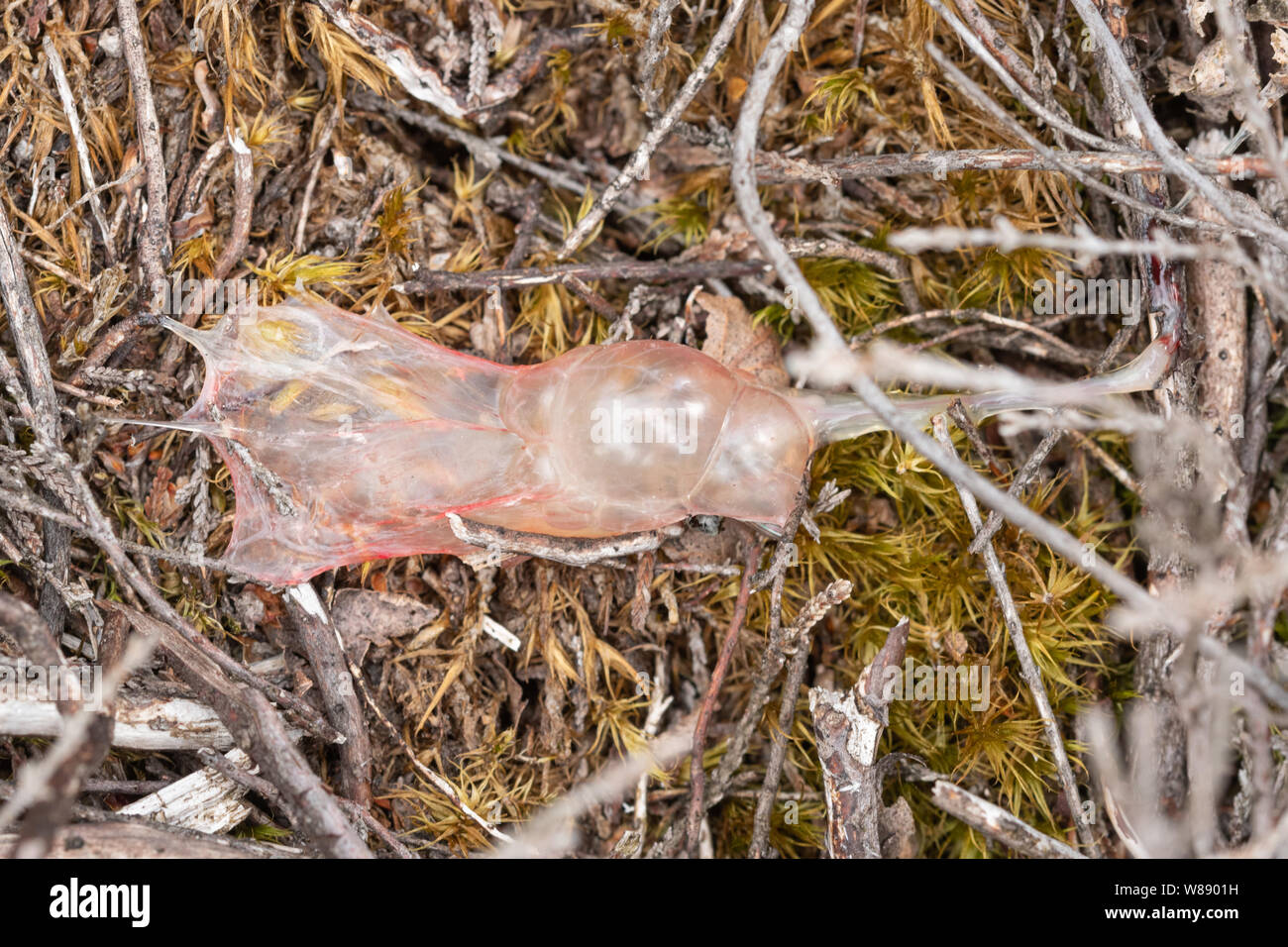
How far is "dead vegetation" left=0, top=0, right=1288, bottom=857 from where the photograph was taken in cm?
283

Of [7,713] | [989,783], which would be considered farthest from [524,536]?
[989,783]

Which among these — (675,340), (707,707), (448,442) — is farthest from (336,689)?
(675,340)

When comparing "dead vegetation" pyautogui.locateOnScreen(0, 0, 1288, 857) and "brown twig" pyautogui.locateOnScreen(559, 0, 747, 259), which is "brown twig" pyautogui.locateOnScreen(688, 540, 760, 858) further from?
"brown twig" pyautogui.locateOnScreen(559, 0, 747, 259)

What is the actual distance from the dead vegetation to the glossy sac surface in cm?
17

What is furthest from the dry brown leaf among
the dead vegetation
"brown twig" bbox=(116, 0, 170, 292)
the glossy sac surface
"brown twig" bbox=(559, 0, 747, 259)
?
"brown twig" bbox=(116, 0, 170, 292)

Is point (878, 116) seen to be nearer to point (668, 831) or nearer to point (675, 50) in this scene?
point (675, 50)

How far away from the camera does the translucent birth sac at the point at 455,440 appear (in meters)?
Answer: 2.79

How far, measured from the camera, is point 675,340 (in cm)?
311

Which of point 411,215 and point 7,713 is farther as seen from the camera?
point 411,215

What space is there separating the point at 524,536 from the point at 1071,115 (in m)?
2.20

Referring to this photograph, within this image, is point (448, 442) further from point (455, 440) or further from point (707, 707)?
point (707, 707)

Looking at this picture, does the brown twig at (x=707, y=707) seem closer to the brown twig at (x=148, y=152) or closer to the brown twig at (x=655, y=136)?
the brown twig at (x=655, y=136)

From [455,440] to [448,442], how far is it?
0.02 m

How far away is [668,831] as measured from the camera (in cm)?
305
